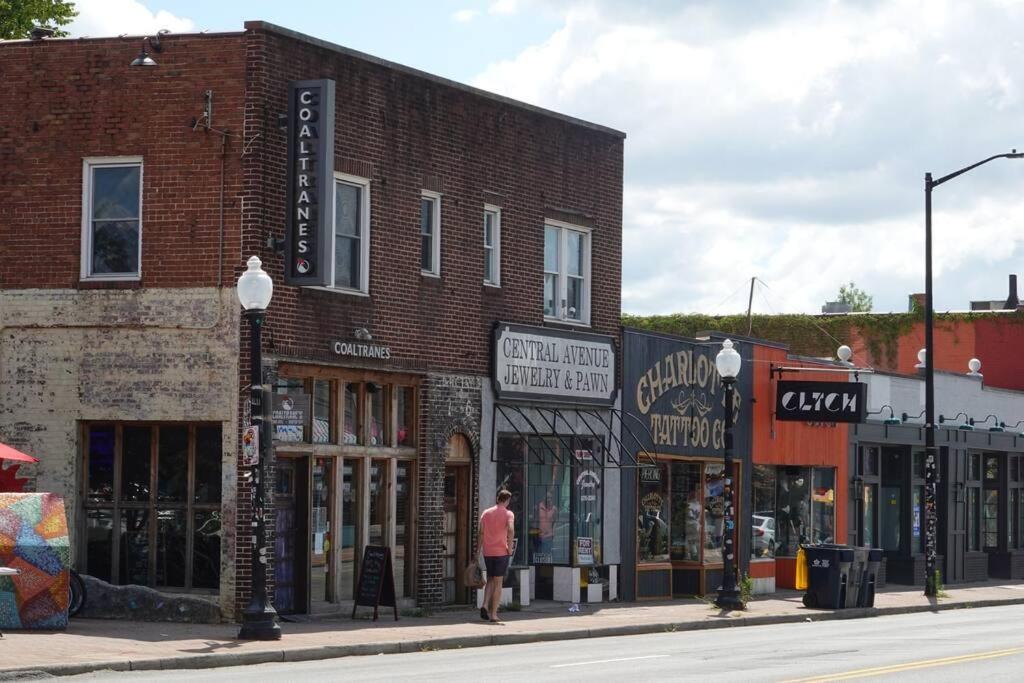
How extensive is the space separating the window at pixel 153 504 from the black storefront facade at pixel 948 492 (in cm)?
2013

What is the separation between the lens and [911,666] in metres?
19.0

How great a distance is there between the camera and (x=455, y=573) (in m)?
27.8

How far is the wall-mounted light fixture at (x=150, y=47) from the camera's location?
23500 mm

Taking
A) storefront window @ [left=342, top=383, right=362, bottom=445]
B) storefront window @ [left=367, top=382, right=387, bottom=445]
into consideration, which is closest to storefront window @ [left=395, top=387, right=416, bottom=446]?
storefront window @ [left=367, top=382, right=387, bottom=445]

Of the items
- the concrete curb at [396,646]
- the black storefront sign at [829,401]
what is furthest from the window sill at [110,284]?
the black storefront sign at [829,401]

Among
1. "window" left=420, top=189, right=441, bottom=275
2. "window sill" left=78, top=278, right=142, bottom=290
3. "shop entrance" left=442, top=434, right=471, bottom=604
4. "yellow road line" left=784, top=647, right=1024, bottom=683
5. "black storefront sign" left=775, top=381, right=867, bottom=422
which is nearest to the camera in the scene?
"yellow road line" left=784, top=647, right=1024, bottom=683

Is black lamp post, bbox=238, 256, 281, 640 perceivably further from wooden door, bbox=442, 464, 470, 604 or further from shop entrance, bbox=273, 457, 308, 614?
wooden door, bbox=442, 464, 470, 604

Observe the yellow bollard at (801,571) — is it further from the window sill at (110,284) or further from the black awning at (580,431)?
the window sill at (110,284)

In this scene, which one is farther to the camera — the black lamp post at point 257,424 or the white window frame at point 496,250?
the white window frame at point 496,250

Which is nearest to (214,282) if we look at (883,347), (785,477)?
(785,477)

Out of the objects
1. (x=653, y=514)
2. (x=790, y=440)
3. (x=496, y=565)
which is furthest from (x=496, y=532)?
(x=790, y=440)

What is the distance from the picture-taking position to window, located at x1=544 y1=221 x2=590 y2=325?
30.2 metres

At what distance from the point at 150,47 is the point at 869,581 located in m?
16.8

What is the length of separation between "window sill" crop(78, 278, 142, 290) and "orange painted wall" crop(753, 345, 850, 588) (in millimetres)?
15826
